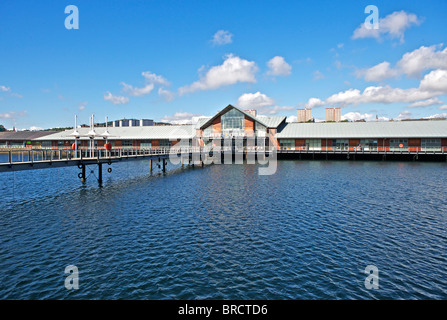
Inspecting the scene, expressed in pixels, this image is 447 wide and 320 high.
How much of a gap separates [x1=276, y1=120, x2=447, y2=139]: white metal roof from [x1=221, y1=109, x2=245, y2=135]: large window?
32.7ft

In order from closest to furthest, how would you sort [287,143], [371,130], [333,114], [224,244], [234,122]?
[224,244] → [371,130] → [234,122] → [287,143] → [333,114]

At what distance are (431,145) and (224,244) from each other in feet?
229

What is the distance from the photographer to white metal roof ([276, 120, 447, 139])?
67250 millimetres

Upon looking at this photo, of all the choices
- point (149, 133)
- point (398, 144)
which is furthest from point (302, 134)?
point (149, 133)

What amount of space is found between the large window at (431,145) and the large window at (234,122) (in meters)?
42.2

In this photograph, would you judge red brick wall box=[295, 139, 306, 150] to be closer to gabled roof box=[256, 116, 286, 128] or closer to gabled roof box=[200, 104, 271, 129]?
gabled roof box=[256, 116, 286, 128]

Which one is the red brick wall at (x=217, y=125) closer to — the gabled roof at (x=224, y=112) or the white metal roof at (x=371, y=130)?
the gabled roof at (x=224, y=112)

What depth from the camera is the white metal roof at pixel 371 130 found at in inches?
2648

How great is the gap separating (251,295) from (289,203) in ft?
48.6

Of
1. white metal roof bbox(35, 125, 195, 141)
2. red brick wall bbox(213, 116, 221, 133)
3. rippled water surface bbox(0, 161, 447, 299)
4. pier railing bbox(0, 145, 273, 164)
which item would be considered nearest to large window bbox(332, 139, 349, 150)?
pier railing bbox(0, 145, 273, 164)

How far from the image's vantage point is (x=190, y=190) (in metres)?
31.8

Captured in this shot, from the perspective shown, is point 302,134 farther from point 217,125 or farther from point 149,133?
point 149,133

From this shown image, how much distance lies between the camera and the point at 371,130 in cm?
7200
